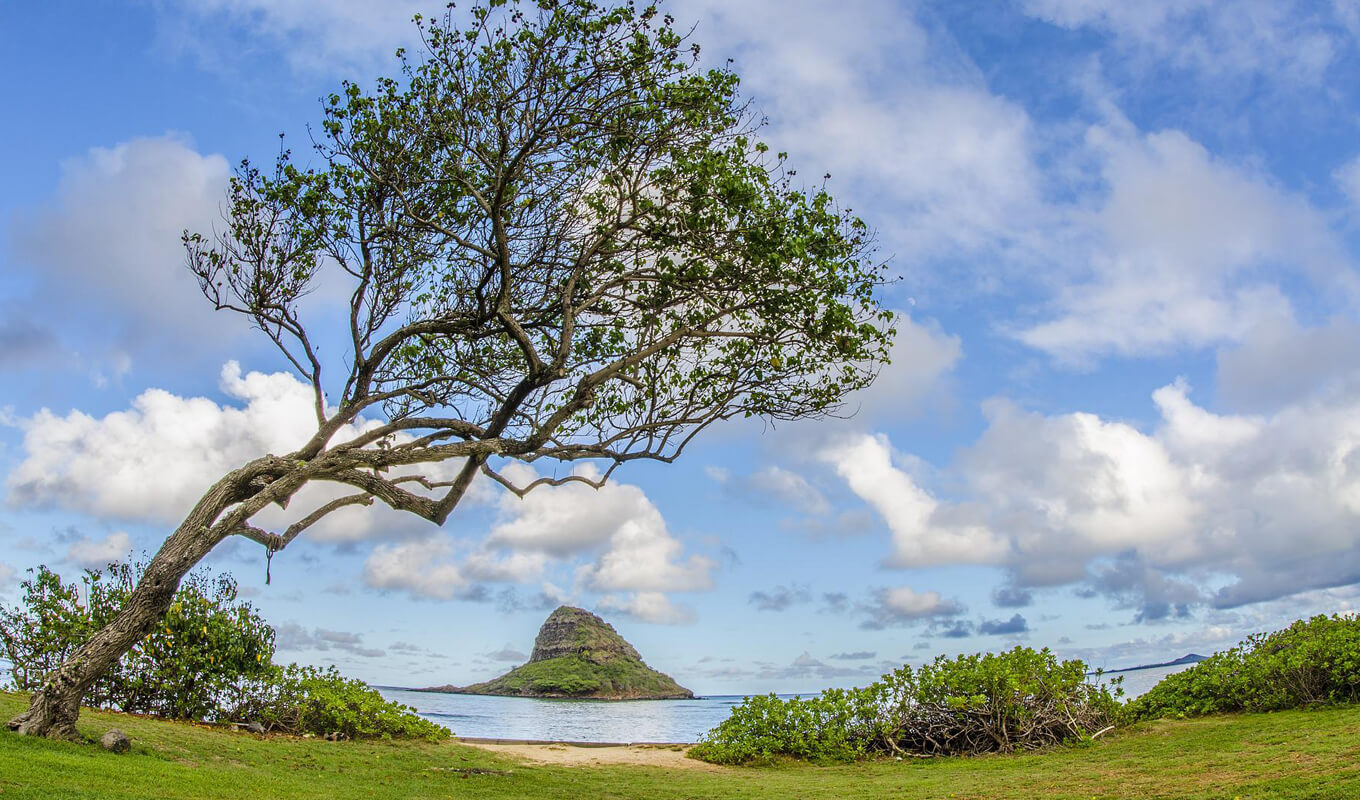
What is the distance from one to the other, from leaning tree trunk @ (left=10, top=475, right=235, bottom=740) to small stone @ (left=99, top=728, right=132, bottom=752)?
0.45 meters

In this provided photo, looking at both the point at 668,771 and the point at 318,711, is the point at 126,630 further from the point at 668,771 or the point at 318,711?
the point at 668,771

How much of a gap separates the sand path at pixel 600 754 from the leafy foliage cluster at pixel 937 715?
2.58 feet

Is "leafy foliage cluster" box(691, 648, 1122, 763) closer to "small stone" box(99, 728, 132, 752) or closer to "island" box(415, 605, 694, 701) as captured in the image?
"small stone" box(99, 728, 132, 752)

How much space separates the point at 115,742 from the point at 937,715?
14.6m

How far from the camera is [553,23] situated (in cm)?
1270

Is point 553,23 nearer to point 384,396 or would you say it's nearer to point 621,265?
point 621,265

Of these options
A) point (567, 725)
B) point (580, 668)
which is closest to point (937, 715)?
point (567, 725)

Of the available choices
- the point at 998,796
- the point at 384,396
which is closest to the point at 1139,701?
the point at 998,796

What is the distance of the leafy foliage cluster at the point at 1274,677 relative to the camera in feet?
53.4

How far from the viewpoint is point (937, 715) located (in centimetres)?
1819

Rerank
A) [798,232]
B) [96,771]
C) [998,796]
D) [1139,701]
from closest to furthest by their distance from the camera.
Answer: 1. [96,771]
2. [998,796]
3. [798,232]
4. [1139,701]

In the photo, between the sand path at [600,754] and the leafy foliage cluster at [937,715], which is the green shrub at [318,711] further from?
the leafy foliage cluster at [937,715]

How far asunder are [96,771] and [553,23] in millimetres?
11595

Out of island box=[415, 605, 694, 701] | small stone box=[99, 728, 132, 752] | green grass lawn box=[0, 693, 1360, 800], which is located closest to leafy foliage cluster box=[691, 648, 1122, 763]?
green grass lawn box=[0, 693, 1360, 800]
